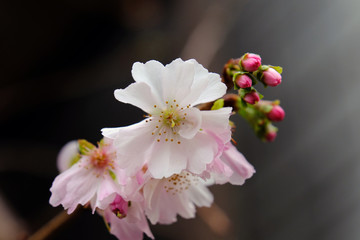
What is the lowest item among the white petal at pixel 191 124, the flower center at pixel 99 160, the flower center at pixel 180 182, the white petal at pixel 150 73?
the flower center at pixel 180 182

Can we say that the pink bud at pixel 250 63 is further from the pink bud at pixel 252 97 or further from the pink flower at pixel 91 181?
the pink flower at pixel 91 181

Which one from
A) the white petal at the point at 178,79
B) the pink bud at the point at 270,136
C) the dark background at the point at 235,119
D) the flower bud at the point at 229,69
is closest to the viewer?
the white petal at the point at 178,79

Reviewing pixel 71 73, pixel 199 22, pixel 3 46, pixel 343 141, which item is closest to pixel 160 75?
pixel 343 141

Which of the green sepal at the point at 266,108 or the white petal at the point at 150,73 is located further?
the green sepal at the point at 266,108

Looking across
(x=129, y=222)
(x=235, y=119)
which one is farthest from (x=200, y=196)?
(x=235, y=119)

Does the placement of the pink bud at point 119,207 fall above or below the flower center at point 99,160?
below

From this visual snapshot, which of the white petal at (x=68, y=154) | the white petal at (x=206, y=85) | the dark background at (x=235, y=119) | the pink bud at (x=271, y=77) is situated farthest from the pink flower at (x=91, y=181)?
the dark background at (x=235, y=119)

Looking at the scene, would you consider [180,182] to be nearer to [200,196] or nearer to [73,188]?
[200,196]

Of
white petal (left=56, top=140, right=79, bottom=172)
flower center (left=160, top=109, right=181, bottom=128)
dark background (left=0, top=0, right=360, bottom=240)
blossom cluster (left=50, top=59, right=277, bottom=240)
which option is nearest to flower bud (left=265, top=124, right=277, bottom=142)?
blossom cluster (left=50, top=59, right=277, bottom=240)
